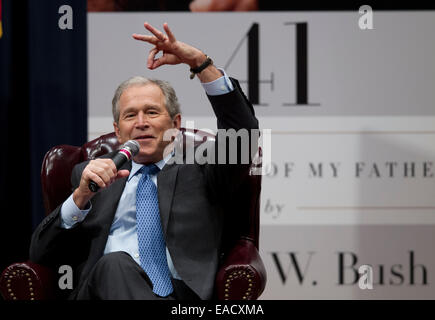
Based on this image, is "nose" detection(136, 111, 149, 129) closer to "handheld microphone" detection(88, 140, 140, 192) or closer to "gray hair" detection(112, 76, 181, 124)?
"gray hair" detection(112, 76, 181, 124)

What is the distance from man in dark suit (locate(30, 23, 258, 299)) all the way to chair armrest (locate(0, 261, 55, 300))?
0.06 meters

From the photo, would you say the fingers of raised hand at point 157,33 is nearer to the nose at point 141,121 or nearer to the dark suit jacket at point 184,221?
the dark suit jacket at point 184,221

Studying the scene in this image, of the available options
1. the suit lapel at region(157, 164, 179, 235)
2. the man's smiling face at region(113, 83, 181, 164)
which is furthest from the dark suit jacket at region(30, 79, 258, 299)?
the man's smiling face at region(113, 83, 181, 164)

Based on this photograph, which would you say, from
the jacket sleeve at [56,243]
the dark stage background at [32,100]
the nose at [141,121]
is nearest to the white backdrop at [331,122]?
the dark stage background at [32,100]

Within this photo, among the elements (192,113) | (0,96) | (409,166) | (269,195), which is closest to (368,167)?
(409,166)

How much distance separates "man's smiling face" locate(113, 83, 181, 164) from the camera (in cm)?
203

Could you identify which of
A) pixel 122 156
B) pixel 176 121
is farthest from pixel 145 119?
pixel 122 156

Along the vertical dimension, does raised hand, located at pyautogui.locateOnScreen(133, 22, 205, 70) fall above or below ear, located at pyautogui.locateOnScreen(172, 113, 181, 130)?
above

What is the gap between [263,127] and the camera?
10.3 feet

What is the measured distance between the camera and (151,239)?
1.94 meters

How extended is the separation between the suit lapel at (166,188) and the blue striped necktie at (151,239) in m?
0.03

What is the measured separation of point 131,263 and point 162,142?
49cm

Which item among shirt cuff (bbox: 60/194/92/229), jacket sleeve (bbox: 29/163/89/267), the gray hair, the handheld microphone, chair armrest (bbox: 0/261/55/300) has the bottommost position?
chair armrest (bbox: 0/261/55/300)
